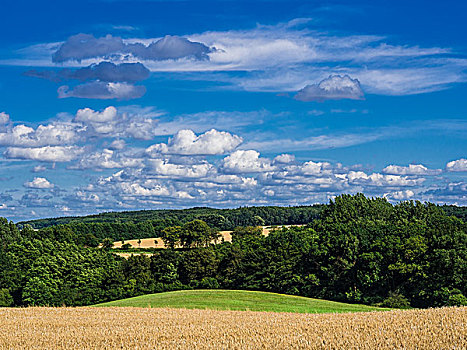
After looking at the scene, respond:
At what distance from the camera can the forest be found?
6406 centimetres

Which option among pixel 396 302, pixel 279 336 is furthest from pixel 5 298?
pixel 279 336

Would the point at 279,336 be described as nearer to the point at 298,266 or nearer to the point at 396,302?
the point at 396,302

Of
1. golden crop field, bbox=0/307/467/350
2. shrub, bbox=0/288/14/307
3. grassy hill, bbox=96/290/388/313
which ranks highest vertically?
golden crop field, bbox=0/307/467/350

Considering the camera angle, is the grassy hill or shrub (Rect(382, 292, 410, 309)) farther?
shrub (Rect(382, 292, 410, 309))

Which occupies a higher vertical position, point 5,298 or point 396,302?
point 396,302

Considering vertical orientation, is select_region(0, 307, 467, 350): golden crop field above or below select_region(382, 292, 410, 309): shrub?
above

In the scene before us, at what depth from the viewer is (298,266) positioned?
248 feet

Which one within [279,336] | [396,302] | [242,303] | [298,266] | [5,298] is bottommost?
[5,298]

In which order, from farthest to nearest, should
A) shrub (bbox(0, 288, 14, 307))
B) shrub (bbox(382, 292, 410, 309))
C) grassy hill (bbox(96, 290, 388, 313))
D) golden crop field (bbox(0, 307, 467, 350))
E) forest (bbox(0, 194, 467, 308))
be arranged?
shrub (bbox(0, 288, 14, 307)), forest (bbox(0, 194, 467, 308)), shrub (bbox(382, 292, 410, 309)), grassy hill (bbox(96, 290, 388, 313)), golden crop field (bbox(0, 307, 467, 350))

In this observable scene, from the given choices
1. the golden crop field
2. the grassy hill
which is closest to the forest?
the grassy hill

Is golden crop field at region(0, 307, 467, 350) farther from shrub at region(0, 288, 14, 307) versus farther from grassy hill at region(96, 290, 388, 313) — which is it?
shrub at region(0, 288, 14, 307)

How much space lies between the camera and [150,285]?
7544cm

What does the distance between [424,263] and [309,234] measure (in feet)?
62.4

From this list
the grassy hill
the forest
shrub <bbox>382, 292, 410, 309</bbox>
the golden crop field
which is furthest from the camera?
the forest
